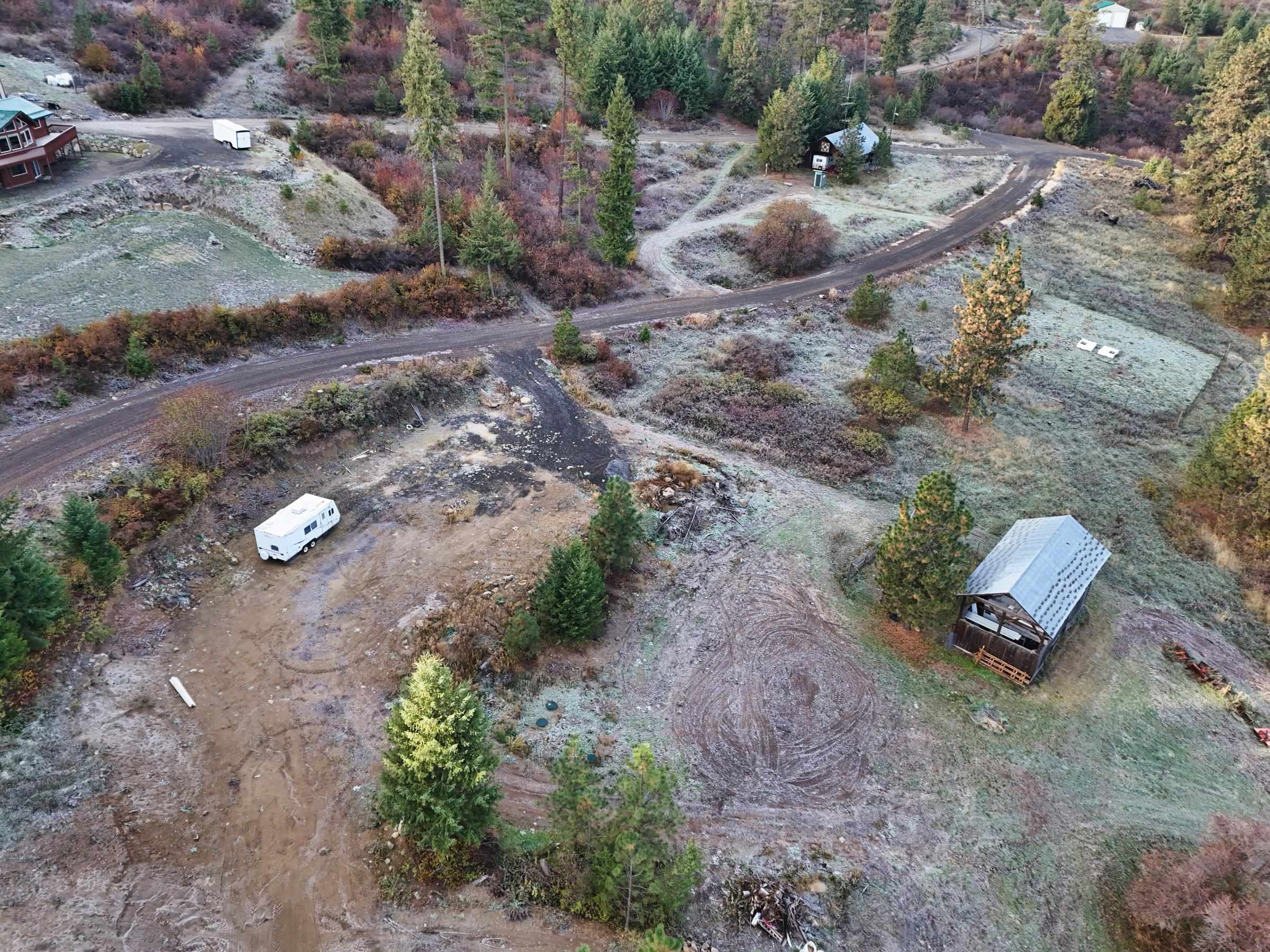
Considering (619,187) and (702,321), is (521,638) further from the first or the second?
(619,187)

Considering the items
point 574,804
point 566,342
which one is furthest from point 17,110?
point 574,804

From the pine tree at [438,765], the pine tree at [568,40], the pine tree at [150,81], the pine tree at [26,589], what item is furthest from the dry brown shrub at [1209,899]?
the pine tree at [150,81]

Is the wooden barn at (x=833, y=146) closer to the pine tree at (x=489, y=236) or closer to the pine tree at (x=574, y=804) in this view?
the pine tree at (x=489, y=236)

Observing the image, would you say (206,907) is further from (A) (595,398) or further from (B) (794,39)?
(B) (794,39)

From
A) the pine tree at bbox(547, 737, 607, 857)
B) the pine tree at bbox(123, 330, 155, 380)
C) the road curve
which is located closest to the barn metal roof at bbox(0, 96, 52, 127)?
the pine tree at bbox(123, 330, 155, 380)

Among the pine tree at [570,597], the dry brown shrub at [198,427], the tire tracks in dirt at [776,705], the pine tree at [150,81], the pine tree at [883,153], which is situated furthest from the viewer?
the pine tree at [883,153]

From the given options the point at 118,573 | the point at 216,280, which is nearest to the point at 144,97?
the point at 216,280
